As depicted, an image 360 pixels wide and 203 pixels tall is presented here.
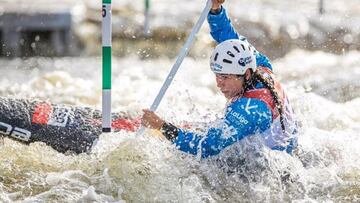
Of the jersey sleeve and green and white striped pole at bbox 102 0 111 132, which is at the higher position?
green and white striped pole at bbox 102 0 111 132

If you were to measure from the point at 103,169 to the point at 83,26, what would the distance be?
340 inches

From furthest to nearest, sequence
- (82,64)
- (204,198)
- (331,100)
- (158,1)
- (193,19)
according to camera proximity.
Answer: (158,1), (193,19), (82,64), (331,100), (204,198)

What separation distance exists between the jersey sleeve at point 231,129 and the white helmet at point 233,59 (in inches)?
9.9

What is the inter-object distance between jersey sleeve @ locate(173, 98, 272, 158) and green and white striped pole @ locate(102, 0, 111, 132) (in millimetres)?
831

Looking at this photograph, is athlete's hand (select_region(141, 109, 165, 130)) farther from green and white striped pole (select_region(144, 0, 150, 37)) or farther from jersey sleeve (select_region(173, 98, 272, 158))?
green and white striped pole (select_region(144, 0, 150, 37))

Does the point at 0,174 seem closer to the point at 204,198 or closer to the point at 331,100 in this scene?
the point at 204,198

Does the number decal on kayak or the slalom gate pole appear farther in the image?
the number decal on kayak

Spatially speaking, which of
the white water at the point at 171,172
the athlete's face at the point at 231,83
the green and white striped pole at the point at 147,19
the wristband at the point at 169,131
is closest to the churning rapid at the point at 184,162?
the white water at the point at 171,172

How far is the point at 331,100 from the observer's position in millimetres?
11109

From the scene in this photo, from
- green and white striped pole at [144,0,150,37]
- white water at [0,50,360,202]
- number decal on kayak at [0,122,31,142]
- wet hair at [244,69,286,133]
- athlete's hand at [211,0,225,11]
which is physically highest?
green and white striped pole at [144,0,150,37]

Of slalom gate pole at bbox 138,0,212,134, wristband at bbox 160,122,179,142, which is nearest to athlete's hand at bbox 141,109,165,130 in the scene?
wristband at bbox 160,122,179,142

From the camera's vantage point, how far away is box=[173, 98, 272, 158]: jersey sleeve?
6.36m

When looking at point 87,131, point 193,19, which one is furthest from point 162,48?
point 87,131

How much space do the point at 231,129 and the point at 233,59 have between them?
1.75ft
